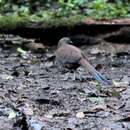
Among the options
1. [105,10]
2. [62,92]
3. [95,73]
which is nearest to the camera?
[62,92]

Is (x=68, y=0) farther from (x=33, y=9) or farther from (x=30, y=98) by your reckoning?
(x=30, y=98)

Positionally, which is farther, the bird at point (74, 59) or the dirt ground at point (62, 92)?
the bird at point (74, 59)

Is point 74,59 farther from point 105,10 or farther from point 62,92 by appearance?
point 105,10

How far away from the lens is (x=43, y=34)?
389 inches

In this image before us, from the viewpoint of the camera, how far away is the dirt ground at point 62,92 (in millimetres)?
5102

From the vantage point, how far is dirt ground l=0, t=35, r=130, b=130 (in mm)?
5102

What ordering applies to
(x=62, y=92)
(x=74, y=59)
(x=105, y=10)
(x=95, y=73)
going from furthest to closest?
(x=105, y=10) → (x=74, y=59) → (x=95, y=73) → (x=62, y=92)

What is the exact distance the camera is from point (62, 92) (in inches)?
254

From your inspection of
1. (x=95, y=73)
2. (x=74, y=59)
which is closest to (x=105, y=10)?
(x=74, y=59)

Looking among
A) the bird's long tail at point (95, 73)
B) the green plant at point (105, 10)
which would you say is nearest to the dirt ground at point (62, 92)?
the bird's long tail at point (95, 73)

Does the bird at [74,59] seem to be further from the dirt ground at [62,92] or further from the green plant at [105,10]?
the green plant at [105,10]

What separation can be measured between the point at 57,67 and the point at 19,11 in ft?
11.1

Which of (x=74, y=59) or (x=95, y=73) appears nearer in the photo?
(x=95, y=73)

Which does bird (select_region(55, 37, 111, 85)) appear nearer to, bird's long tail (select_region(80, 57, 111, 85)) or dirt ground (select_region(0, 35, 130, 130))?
bird's long tail (select_region(80, 57, 111, 85))
